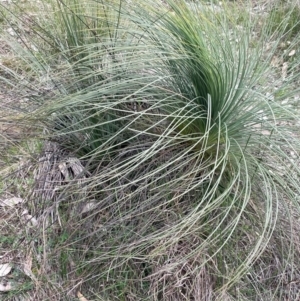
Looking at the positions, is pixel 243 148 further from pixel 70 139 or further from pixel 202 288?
pixel 70 139

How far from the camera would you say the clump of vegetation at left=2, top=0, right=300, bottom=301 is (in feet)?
4.91

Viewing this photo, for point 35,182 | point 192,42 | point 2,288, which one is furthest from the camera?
point 35,182

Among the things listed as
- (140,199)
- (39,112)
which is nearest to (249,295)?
(140,199)

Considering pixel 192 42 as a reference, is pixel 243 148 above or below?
below

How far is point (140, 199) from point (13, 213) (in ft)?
1.72

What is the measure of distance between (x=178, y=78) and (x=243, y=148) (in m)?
0.32

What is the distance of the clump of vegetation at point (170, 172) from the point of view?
150cm

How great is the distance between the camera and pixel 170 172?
146 centimetres

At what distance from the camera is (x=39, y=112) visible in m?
1.56

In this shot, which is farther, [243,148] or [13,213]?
[13,213]

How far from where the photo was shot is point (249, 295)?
1.57 meters

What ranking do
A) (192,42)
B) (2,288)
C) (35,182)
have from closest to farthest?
(192,42), (2,288), (35,182)

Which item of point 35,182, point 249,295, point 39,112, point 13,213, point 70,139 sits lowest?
point 249,295

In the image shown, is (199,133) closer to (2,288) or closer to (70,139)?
(70,139)
